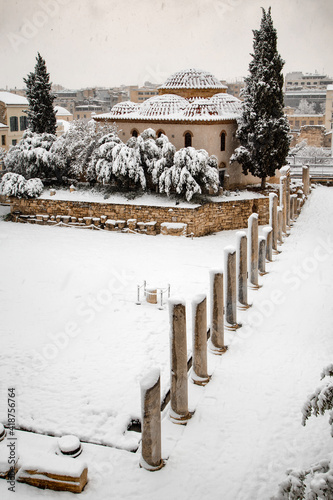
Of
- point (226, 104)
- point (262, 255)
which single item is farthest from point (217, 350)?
point (226, 104)

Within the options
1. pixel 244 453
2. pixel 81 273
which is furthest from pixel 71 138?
pixel 244 453

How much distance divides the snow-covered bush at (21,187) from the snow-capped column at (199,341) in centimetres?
1291

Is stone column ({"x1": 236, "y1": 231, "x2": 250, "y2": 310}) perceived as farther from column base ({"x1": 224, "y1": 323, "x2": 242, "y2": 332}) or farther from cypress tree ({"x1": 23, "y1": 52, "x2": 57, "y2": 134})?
cypress tree ({"x1": 23, "y1": 52, "x2": 57, "y2": 134})

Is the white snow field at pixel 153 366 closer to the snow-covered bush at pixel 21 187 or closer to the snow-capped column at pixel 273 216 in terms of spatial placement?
the snow-capped column at pixel 273 216

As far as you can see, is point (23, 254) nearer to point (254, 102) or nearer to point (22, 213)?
point (22, 213)

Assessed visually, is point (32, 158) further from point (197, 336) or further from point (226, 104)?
point (197, 336)

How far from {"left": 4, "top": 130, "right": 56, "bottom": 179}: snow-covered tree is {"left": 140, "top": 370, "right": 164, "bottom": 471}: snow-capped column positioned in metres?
15.7

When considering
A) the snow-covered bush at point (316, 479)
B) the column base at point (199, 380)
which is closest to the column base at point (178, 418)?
the column base at point (199, 380)

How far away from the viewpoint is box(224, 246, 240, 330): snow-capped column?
8919mm

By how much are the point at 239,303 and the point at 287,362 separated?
233 cm

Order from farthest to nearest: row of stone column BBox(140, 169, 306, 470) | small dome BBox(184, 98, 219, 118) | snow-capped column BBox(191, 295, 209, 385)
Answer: small dome BBox(184, 98, 219, 118) → snow-capped column BBox(191, 295, 209, 385) → row of stone column BBox(140, 169, 306, 470)

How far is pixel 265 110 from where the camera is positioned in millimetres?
19703

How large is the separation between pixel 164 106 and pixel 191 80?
282 centimetres

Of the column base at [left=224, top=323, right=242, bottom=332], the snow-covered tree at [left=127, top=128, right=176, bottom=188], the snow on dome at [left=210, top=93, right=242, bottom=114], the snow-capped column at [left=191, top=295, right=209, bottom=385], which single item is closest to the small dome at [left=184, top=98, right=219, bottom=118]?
the snow on dome at [left=210, top=93, right=242, bottom=114]
